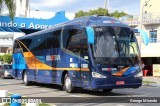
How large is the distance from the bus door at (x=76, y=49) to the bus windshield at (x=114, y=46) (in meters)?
0.68

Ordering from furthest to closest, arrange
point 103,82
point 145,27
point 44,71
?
point 145,27 → point 44,71 → point 103,82

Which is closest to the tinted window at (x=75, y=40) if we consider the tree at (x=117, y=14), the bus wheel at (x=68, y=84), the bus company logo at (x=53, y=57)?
the bus company logo at (x=53, y=57)

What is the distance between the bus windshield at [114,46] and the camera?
17.0 metres

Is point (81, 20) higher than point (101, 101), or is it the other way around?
point (81, 20)

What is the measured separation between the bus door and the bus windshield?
0.68m

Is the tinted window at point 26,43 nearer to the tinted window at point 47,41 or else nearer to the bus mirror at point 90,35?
the tinted window at point 47,41

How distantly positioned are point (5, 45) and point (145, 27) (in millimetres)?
53562

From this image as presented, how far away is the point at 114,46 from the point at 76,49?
204 centimetres

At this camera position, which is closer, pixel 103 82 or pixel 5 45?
pixel 103 82

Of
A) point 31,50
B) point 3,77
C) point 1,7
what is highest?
point 1,7

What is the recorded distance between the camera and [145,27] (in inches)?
1879

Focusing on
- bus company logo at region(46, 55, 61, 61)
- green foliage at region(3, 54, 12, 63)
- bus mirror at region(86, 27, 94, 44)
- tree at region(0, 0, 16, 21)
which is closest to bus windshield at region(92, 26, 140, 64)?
bus mirror at region(86, 27, 94, 44)

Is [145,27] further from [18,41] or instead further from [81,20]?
[81,20]

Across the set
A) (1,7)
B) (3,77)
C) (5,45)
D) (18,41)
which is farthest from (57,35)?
(5,45)
